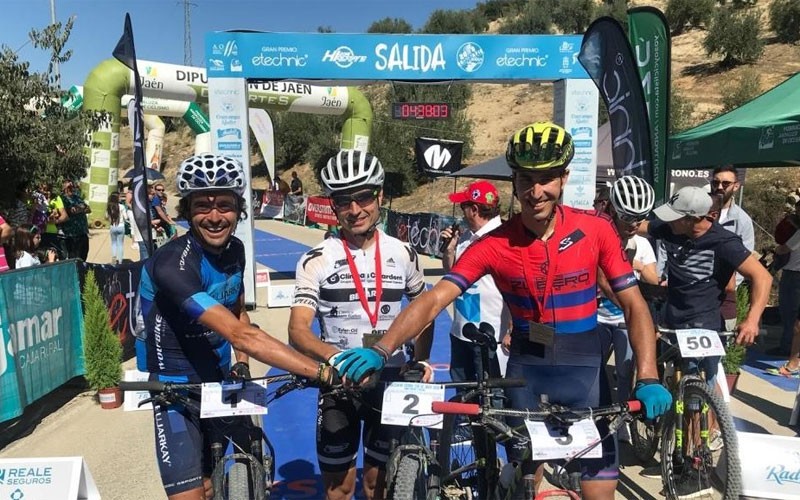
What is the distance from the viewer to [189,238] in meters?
2.60

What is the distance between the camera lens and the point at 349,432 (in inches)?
112

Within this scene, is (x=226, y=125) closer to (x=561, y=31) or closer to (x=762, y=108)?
(x=762, y=108)

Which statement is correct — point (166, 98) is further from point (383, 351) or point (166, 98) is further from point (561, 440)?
point (561, 440)

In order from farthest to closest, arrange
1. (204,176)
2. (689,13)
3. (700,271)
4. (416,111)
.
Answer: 1. (689,13)
2. (416,111)
3. (700,271)
4. (204,176)

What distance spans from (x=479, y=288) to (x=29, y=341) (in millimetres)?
4007

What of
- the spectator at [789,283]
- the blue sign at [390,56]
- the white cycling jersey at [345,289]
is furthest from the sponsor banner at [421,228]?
the white cycling jersey at [345,289]

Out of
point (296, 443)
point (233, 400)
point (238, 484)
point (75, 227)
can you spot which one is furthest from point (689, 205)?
point (75, 227)

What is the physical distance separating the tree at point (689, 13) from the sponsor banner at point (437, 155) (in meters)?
33.4

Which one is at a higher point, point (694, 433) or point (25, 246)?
point (25, 246)

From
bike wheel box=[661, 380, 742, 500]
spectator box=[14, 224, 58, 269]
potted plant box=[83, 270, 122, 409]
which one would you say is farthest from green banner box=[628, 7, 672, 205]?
spectator box=[14, 224, 58, 269]

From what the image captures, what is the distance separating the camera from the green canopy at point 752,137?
634 centimetres

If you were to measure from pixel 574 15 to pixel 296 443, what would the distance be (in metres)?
53.4

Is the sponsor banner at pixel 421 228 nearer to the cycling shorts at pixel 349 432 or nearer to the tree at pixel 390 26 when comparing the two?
the cycling shorts at pixel 349 432

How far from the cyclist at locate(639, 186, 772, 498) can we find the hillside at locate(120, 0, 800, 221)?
20501 mm
